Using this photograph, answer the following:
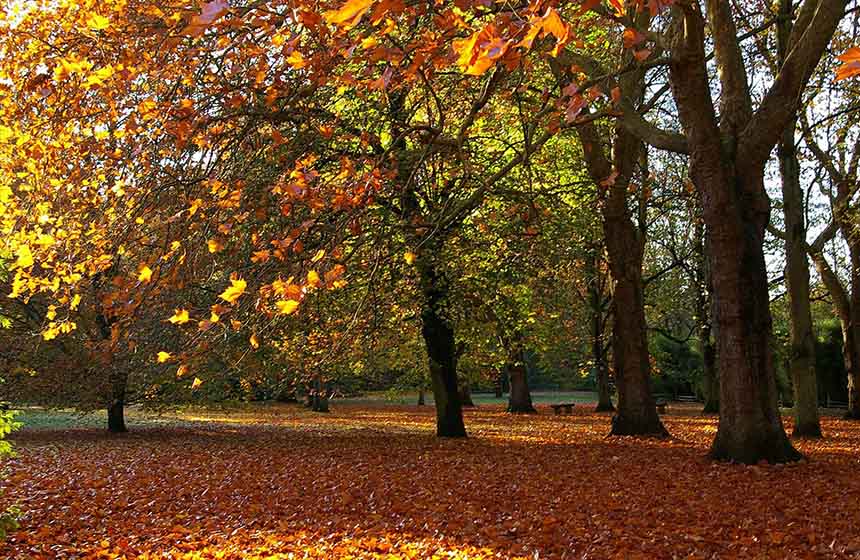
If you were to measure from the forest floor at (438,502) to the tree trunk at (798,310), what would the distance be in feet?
3.61

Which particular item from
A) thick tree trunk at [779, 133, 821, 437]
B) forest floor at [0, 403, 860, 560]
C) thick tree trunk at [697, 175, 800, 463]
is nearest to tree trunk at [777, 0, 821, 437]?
thick tree trunk at [779, 133, 821, 437]

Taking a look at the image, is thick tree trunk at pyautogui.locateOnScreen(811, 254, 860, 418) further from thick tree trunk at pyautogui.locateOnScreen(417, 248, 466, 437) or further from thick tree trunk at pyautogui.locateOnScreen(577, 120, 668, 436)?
thick tree trunk at pyautogui.locateOnScreen(417, 248, 466, 437)

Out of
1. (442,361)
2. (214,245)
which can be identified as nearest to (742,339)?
(214,245)

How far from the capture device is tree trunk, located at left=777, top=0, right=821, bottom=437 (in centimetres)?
1509

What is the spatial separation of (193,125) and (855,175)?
1739 cm

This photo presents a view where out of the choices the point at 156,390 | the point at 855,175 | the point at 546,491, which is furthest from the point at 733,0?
the point at 156,390

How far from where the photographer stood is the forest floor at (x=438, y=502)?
20.5 ft

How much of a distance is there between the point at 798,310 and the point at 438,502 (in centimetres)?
1017

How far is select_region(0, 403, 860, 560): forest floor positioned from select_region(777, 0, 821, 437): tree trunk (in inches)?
43.3

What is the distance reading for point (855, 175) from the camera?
18.3 m

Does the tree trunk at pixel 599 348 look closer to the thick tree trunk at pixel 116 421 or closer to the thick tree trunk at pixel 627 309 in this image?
the thick tree trunk at pixel 627 309

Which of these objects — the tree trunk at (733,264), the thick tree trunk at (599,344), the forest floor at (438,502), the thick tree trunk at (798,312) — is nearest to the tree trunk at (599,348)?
the thick tree trunk at (599,344)

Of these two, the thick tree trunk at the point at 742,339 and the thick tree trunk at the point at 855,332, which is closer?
the thick tree trunk at the point at 742,339

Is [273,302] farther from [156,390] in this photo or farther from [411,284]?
[156,390]
